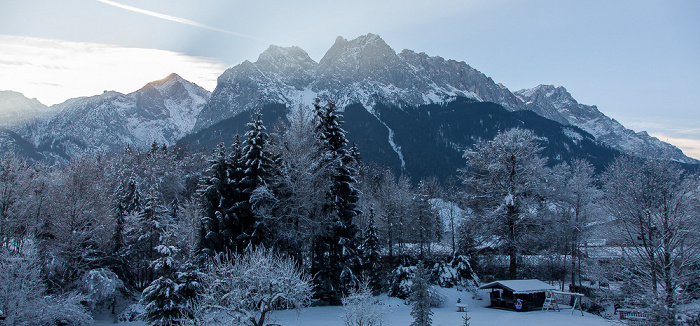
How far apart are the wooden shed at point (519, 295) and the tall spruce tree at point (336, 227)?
34.8 feet

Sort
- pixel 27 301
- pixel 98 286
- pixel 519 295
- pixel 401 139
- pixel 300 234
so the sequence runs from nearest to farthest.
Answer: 1. pixel 27 301
2. pixel 300 234
3. pixel 98 286
4. pixel 519 295
5. pixel 401 139

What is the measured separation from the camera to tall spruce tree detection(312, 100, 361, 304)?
26422 millimetres

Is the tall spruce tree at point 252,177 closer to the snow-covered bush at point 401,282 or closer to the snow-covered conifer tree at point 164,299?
the snow-covered conifer tree at point 164,299

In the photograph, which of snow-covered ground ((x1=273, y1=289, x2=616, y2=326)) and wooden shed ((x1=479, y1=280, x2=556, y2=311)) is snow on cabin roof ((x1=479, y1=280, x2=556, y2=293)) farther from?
snow-covered ground ((x1=273, y1=289, x2=616, y2=326))

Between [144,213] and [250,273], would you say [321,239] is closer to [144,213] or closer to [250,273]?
[250,273]

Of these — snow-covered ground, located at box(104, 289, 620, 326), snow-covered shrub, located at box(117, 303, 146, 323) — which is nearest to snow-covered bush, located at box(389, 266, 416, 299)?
snow-covered ground, located at box(104, 289, 620, 326)

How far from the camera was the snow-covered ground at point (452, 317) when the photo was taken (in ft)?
73.7

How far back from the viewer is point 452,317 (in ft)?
81.4

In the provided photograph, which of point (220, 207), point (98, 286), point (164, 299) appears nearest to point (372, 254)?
point (220, 207)

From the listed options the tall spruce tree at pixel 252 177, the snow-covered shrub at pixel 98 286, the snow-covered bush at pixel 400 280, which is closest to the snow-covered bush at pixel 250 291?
the tall spruce tree at pixel 252 177

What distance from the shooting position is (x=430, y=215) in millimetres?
53625

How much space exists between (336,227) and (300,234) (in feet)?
8.61

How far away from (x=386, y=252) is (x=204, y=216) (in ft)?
92.2

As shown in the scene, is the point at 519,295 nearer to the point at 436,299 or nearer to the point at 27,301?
the point at 436,299
